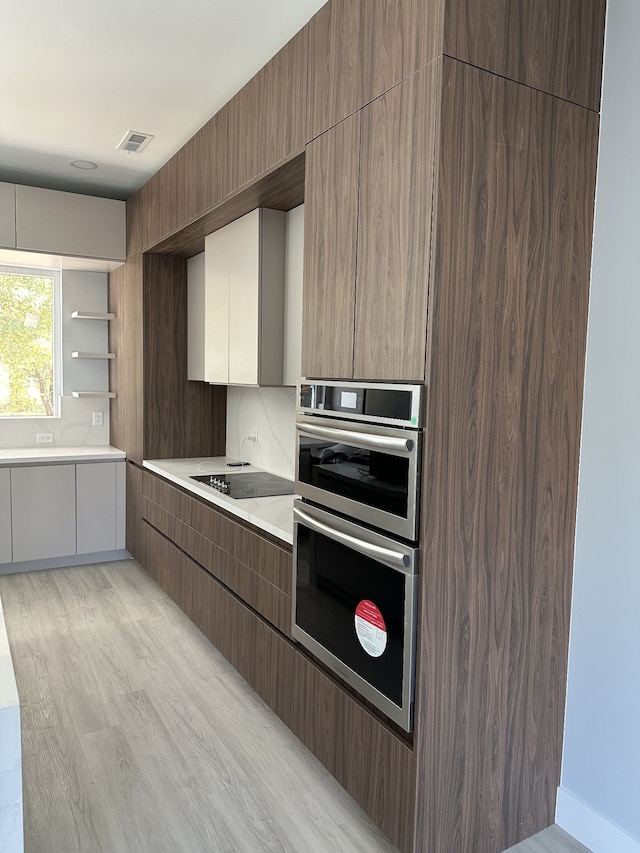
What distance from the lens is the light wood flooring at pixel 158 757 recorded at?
1.94m

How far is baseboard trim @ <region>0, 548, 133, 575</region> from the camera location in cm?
436

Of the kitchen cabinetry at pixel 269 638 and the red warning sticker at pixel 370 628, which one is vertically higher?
the red warning sticker at pixel 370 628

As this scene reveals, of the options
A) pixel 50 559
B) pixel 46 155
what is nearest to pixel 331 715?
pixel 50 559

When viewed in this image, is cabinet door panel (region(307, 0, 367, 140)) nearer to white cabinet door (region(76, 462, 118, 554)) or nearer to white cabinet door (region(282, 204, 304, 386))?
white cabinet door (region(282, 204, 304, 386))

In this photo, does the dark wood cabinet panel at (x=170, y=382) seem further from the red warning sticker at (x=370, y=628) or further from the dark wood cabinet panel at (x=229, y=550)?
the red warning sticker at (x=370, y=628)

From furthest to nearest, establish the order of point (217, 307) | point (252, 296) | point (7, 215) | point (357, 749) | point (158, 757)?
point (7, 215), point (217, 307), point (252, 296), point (158, 757), point (357, 749)

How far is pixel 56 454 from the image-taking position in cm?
443

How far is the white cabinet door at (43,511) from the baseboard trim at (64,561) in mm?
96

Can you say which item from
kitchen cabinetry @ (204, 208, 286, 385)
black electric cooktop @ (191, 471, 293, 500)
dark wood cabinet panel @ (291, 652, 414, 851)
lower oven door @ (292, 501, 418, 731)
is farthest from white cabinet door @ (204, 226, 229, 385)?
dark wood cabinet panel @ (291, 652, 414, 851)

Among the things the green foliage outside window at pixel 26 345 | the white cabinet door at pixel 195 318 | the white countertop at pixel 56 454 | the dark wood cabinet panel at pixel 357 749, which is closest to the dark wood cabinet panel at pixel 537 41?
the dark wood cabinet panel at pixel 357 749

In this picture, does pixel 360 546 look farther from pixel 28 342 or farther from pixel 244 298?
pixel 28 342

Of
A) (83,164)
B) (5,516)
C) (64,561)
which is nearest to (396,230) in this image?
(83,164)

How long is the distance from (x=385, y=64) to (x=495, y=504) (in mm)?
1263

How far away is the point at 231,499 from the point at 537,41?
209 cm
